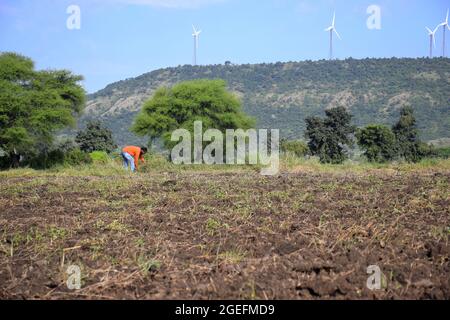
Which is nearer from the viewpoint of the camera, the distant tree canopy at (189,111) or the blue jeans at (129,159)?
the blue jeans at (129,159)

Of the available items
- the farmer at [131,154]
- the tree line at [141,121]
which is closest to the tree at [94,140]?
the tree line at [141,121]

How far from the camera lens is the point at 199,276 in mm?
4223

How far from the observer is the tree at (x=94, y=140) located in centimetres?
4900

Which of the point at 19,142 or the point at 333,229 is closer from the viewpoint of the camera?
the point at 333,229

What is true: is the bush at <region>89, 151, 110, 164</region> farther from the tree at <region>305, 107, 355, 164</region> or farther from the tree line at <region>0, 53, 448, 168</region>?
the tree at <region>305, 107, 355, 164</region>

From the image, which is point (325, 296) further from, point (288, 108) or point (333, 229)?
point (288, 108)

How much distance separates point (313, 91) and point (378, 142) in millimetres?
50593

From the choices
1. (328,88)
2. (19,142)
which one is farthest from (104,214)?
(328,88)

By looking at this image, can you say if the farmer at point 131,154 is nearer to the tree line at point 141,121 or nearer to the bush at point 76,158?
the bush at point 76,158

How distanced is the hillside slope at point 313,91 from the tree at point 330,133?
79.2 ft

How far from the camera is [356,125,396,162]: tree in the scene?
3747cm

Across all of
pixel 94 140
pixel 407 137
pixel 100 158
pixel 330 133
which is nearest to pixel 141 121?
pixel 100 158
